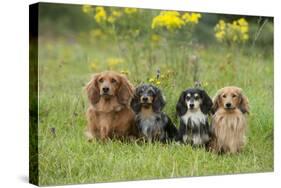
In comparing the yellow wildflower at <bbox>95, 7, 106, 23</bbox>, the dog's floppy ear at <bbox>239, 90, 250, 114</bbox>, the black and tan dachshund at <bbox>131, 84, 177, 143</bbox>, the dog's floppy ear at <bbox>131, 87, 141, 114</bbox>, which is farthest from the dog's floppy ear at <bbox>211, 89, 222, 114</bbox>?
the yellow wildflower at <bbox>95, 7, 106, 23</bbox>

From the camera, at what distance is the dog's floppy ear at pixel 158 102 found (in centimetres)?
816

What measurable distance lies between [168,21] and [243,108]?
132cm

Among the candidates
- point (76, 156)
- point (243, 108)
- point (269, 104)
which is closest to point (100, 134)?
point (76, 156)

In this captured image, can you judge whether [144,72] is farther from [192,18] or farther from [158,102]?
[192,18]

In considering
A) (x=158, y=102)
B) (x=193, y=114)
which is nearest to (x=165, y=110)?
(x=158, y=102)

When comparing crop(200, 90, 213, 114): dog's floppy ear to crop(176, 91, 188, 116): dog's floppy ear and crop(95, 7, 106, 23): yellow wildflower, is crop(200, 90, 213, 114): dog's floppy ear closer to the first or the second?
crop(176, 91, 188, 116): dog's floppy ear

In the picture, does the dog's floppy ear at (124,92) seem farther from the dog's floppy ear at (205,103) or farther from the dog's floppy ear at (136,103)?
the dog's floppy ear at (205,103)

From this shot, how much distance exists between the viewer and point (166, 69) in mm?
8500

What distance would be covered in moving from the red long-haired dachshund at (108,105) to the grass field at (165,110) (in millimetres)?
98

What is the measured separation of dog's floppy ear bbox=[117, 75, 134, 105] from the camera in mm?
7945

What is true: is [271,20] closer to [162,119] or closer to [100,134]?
[162,119]

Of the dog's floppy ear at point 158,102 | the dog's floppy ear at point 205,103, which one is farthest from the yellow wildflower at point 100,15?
the dog's floppy ear at point 205,103

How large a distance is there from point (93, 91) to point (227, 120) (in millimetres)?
1586

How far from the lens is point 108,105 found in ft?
25.9
